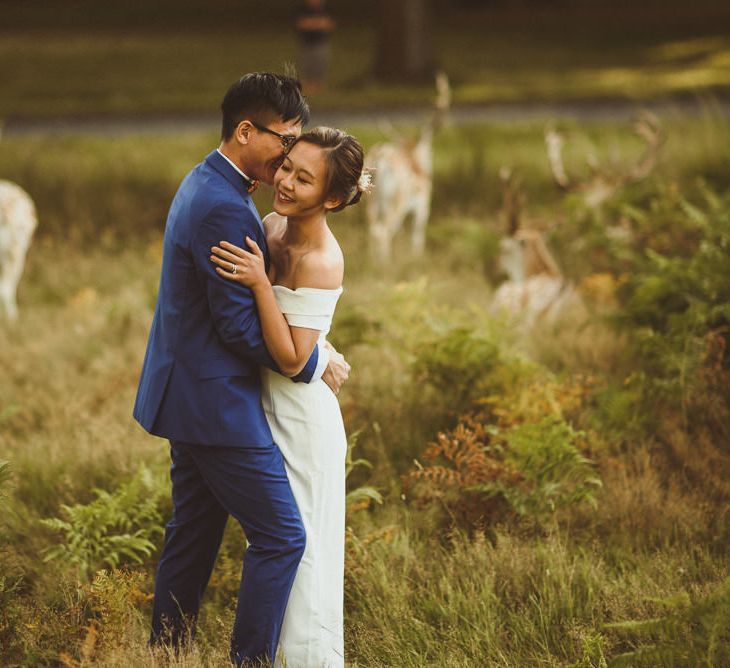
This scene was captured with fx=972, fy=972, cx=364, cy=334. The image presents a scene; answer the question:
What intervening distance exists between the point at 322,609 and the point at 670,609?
1.40 meters

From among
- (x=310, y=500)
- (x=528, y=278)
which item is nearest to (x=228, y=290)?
(x=310, y=500)

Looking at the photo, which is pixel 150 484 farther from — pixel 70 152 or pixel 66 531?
pixel 70 152

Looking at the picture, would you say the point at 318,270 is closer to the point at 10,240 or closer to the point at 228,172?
the point at 228,172

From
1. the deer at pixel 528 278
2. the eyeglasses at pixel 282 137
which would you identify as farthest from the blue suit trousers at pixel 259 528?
the deer at pixel 528 278

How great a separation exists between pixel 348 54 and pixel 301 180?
22793mm

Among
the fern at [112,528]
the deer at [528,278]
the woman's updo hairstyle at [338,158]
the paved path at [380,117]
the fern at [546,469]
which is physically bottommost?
the fern at [112,528]

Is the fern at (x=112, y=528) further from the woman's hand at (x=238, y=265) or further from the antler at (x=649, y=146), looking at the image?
the antler at (x=649, y=146)

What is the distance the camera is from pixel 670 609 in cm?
376

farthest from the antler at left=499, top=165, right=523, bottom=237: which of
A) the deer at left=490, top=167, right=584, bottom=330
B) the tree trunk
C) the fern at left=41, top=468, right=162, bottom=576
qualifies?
the tree trunk

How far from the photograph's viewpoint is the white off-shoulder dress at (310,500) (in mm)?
3311

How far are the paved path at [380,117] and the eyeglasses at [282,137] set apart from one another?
1027 centimetres

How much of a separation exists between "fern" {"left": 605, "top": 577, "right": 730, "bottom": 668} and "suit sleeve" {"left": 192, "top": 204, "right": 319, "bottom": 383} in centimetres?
155

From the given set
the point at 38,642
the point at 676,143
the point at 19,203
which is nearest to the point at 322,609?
the point at 38,642

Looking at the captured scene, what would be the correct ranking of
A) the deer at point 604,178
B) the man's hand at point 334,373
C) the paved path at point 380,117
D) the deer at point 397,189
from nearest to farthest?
the man's hand at point 334,373
the deer at point 604,178
the deer at point 397,189
the paved path at point 380,117
